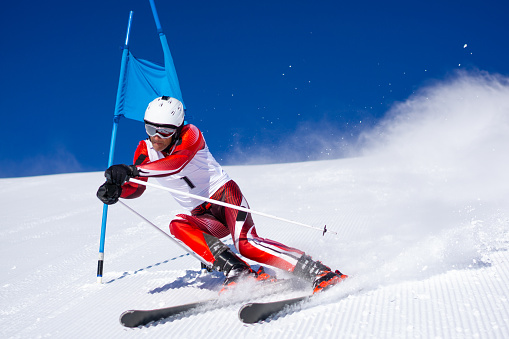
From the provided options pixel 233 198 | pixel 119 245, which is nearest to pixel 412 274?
pixel 233 198

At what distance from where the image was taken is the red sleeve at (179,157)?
7.41 feet

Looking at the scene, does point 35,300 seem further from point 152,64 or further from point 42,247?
point 152,64

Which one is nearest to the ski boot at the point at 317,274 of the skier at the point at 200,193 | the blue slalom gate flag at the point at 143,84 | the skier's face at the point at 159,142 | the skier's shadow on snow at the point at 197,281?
the skier at the point at 200,193

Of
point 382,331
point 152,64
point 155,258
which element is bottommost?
point 382,331

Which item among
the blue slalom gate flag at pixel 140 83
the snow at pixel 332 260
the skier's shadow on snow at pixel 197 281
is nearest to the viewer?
the snow at pixel 332 260

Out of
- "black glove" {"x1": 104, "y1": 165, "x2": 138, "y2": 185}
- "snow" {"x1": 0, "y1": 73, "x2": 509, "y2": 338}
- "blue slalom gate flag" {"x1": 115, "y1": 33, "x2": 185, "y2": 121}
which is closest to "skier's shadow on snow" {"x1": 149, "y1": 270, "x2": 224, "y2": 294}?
"snow" {"x1": 0, "y1": 73, "x2": 509, "y2": 338}

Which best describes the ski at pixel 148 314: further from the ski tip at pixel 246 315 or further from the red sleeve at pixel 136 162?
the red sleeve at pixel 136 162

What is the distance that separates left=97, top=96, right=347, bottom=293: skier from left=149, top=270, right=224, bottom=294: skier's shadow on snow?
0.31 m

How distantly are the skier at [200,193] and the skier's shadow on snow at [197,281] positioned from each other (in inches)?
12.2

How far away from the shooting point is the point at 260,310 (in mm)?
2047

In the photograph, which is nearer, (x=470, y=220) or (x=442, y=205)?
(x=470, y=220)

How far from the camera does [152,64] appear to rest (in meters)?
3.88

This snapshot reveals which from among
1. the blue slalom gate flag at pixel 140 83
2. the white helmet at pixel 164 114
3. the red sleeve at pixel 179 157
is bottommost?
the red sleeve at pixel 179 157

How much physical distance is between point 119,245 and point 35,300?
1262mm
